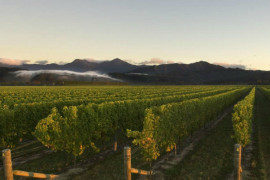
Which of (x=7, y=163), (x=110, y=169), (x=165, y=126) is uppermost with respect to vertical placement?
(x=7, y=163)

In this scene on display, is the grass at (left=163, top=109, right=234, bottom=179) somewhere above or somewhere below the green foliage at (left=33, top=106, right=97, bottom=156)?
below

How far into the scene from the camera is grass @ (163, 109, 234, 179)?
32.2ft

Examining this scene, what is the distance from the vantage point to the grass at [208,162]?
9828 mm

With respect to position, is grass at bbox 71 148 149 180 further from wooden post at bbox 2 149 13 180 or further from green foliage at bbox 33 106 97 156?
wooden post at bbox 2 149 13 180

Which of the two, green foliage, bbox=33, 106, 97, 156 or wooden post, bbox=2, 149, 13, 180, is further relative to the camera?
green foliage, bbox=33, 106, 97, 156

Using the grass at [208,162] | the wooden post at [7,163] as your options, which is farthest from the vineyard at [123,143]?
the wooden post at [7,163]

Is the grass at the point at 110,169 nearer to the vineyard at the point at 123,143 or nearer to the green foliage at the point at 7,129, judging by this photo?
the vineyard at the point at 123,143

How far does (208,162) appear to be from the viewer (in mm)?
11281

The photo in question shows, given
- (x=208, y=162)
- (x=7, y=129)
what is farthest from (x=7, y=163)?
(x=208, y=162)

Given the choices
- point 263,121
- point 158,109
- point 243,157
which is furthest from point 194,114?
point 263,121

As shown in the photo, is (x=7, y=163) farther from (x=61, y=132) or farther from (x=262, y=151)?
(x=262, y=151)

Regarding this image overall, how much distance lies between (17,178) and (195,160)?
355 inches

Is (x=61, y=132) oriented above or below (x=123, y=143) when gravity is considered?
above

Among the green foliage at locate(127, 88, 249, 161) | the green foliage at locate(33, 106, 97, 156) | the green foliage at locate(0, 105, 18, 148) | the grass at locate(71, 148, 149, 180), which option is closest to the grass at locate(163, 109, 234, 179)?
the green foliage at locate(127, 88, 249, 161)
